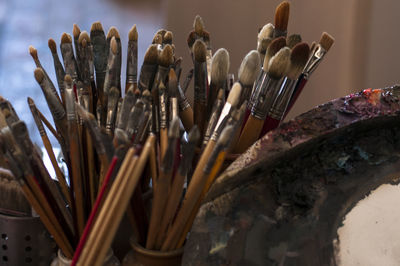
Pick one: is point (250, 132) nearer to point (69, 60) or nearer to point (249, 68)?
point (249, 68)

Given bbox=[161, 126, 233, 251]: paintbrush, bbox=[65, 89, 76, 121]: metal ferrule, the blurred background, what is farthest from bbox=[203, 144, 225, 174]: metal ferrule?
the blurred background

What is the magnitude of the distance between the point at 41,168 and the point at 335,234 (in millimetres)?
212

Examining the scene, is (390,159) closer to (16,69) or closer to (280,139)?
(280,139)

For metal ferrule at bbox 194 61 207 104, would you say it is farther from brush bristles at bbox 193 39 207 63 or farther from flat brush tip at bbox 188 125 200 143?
flat brush tip at bbox 188 125 200 143

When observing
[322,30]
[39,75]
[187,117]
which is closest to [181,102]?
[187,117]

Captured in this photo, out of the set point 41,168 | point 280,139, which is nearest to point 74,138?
point 41,168

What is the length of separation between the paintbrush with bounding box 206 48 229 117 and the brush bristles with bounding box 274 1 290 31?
67 mm

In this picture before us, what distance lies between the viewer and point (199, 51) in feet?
1.27

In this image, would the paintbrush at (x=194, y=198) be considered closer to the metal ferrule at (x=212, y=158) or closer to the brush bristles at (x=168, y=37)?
the metal ferrule at (x=212, y=158)

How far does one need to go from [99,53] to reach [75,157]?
11cm

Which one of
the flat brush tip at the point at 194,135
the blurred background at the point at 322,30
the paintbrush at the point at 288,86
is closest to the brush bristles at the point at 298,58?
the paintbrush at the point at 288,86

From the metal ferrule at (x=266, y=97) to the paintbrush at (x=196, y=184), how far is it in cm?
3

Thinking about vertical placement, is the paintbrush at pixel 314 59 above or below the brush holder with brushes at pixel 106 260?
above

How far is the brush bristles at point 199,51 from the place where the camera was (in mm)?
383
